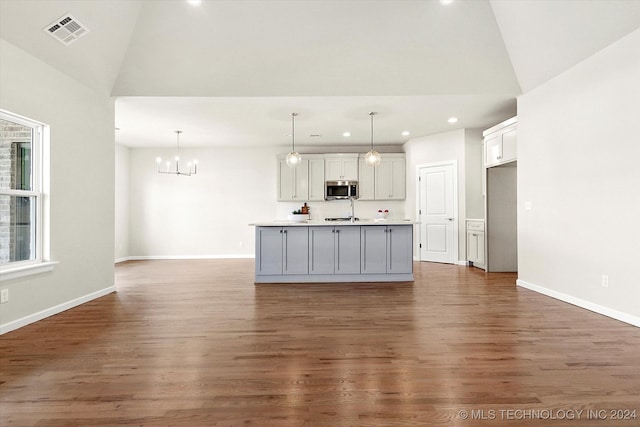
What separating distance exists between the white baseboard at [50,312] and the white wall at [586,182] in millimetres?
5658

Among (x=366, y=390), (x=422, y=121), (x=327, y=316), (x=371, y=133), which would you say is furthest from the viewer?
(x=371, y=133)

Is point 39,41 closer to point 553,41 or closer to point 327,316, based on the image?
point 327,316

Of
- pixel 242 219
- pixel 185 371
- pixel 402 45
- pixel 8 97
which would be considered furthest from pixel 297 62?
pixel 242 219

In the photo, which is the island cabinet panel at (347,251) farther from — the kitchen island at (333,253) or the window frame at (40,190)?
the window frame at (40,190)

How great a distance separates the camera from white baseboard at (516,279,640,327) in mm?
3157

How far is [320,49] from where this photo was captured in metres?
4.33

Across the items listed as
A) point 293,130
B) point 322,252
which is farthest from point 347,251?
point 293,130

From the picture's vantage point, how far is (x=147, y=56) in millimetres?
4344

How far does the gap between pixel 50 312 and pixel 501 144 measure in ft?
21.0

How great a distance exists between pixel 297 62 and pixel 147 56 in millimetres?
1919

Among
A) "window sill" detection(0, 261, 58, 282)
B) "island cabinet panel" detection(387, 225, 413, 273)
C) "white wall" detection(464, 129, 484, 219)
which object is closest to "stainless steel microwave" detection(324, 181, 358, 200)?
"white wall" detection(464, 129, 484, 219)

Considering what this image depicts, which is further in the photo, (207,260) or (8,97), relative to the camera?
(207,260)

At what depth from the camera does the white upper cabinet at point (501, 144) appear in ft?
16.7

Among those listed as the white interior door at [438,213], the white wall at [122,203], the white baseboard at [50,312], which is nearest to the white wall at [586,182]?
the white interior door at [438,213]
